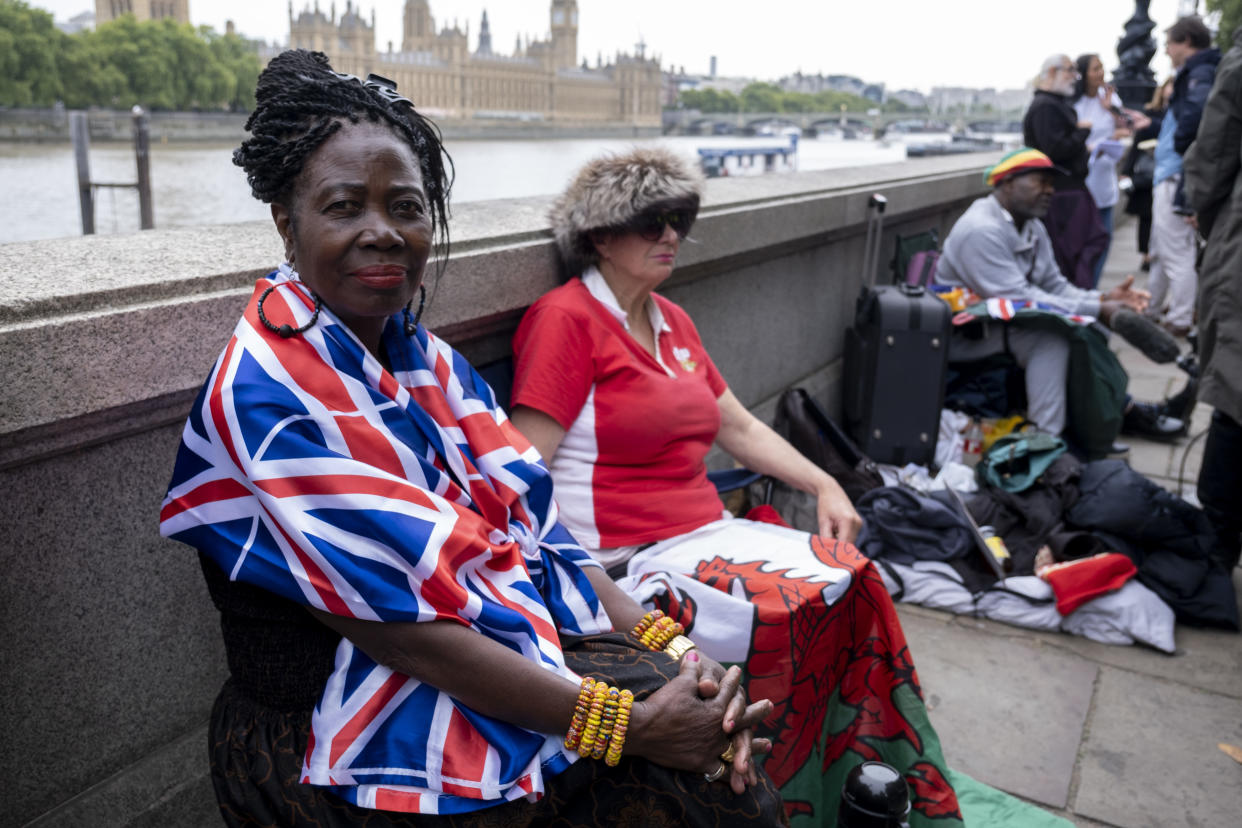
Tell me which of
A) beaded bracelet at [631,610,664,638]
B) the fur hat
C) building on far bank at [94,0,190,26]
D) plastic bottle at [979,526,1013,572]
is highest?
building on far bank at [94,0,190,26]

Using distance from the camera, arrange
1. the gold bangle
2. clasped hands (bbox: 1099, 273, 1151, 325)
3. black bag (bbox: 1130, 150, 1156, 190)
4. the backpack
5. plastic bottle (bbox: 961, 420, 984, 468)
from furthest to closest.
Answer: black bag (bbox: 1130, 150, 1156, 190), clasped hands (bbox: 1099, 273, 1151, 325), plastic bottle (bbox: 961, 420, 984, 468), the backpack, the gold bangle

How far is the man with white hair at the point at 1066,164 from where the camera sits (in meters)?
7.30

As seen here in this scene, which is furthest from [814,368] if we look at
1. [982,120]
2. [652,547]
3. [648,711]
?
[982,120]

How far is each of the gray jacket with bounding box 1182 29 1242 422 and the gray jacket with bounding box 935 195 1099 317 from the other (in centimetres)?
139

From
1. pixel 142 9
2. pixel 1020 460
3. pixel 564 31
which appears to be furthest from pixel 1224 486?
pixel 142 9

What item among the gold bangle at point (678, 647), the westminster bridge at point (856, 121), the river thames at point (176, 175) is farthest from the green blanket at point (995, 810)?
the westminster bridge at point (856, 121)

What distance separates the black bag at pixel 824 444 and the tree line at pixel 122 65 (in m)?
35.2

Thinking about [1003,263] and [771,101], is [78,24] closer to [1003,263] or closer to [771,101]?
[771,101]

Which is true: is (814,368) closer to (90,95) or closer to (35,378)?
(35,378)

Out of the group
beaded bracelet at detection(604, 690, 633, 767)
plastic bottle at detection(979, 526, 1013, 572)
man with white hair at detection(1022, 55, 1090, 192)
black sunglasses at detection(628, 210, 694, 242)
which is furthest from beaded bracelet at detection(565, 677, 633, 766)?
man with white hair at detection(1022, 55, 1090, 192)

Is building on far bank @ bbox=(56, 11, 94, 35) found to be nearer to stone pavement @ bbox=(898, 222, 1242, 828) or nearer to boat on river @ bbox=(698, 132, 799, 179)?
boat on river @ bbox=(698, 132, 799, 179)

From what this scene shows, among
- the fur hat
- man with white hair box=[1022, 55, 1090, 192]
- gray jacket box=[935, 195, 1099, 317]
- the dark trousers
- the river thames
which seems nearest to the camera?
the fur hat

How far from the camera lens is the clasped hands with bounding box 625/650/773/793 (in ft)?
5.22

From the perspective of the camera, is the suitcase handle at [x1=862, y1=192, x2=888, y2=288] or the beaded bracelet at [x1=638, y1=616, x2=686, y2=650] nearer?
the beaded bracelet at [x1=638, y1=616, x2=686, y2=650]
